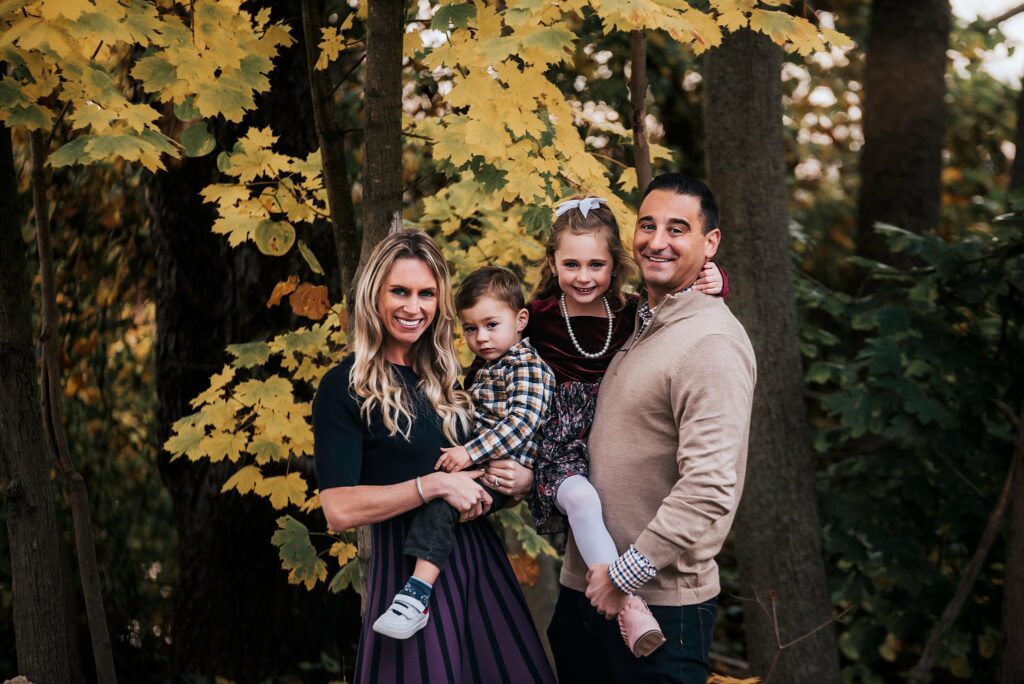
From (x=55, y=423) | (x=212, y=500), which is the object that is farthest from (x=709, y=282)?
(x=212, y=500)

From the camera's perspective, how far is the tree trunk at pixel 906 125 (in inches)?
258

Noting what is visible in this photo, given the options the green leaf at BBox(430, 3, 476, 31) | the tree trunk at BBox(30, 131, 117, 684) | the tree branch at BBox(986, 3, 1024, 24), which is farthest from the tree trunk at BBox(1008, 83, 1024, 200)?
the tree trunk at BBox(30, 131, 117, 684)

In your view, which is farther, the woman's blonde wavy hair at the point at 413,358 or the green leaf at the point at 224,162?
the green leaf at the point at 224,162

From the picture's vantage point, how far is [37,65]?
301 cm

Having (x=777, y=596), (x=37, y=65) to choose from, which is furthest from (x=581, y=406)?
(x=777, y=596)

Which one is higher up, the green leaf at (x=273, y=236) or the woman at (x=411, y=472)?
the green leaf at (x=273, y=236)

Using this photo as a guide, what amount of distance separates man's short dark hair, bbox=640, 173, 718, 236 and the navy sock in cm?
115

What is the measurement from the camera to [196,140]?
3297mm

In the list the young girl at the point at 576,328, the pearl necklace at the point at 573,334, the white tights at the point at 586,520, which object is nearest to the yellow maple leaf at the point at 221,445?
the young girl at the point at 576,328

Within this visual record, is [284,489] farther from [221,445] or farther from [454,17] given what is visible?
[454,17]

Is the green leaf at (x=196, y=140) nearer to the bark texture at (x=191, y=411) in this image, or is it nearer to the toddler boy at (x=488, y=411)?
the toddler boy at (x=488, y=411)

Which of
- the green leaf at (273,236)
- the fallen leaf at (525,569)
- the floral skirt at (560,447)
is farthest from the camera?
the fallen leaf at (525,569)

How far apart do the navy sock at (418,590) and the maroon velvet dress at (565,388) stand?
1.36 feet

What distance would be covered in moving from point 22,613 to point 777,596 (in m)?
3.47
